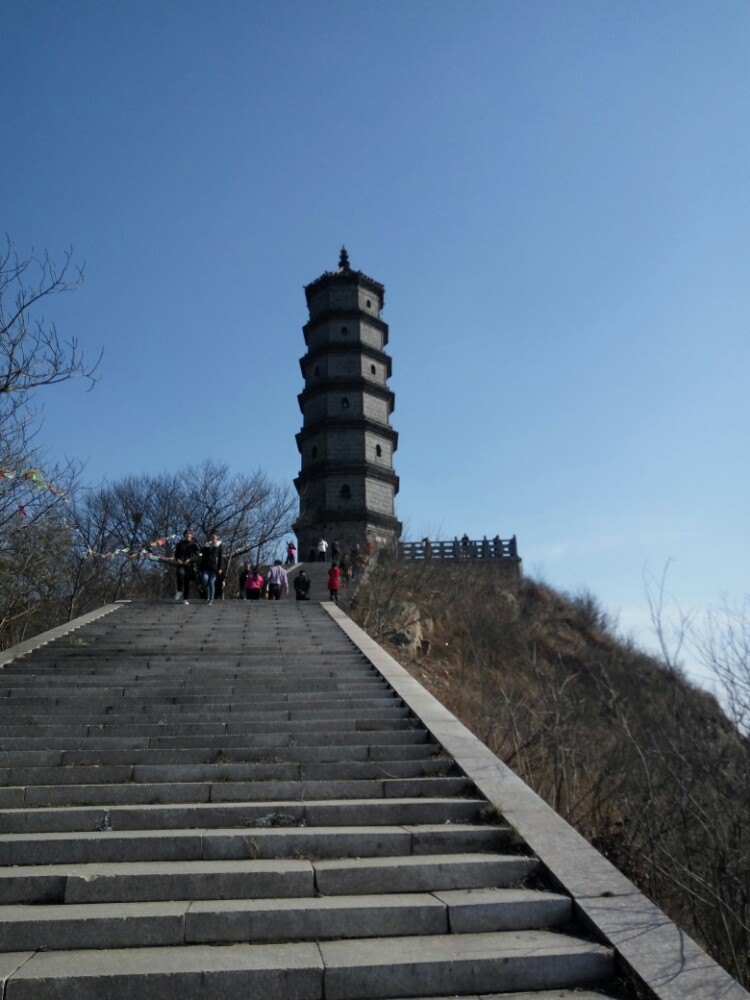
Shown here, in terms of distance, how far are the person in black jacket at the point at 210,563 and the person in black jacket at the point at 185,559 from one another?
194mm

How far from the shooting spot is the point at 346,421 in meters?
32.7

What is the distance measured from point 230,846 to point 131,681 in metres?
4.38

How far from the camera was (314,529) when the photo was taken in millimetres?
32156

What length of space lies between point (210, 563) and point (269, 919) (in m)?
11.6

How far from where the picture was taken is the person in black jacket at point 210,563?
15.2 metres

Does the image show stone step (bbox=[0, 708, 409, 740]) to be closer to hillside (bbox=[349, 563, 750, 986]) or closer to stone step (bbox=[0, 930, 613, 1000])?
hillside (bbox=[349, 563, 750, 986])

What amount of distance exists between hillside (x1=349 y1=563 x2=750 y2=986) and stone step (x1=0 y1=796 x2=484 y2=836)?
179 centimetres

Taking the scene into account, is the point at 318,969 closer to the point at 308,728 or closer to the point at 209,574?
the point at 308,728

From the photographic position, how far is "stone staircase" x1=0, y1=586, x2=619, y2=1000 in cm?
378

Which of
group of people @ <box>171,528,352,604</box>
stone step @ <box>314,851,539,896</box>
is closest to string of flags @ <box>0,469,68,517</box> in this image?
group of people @ <box>171,528,352,604</box>

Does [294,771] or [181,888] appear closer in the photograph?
[181,888]

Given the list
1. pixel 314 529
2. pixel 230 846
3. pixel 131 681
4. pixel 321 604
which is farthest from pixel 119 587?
pixel 230 846

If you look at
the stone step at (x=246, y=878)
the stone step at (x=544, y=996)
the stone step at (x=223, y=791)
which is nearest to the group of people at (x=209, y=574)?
the stone step at (x=223, y=791)

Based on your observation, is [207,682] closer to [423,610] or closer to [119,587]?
[423,610]
